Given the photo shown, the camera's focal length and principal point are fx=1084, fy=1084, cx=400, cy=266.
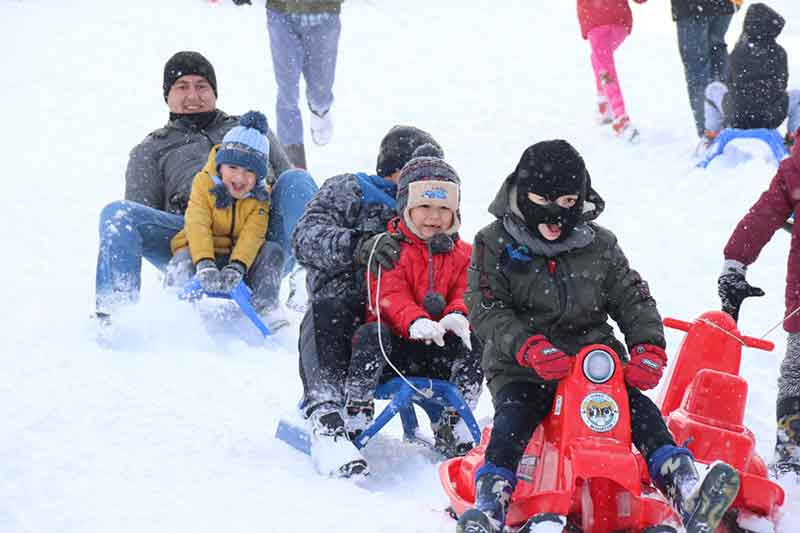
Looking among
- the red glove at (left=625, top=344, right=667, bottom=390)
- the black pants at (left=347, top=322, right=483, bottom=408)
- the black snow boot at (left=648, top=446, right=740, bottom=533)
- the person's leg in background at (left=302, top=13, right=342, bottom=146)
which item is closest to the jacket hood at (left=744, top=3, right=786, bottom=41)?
the person's leg in background at (left=302, top=13, right=342, bottom=146)

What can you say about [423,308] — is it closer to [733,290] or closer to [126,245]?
[733,290]

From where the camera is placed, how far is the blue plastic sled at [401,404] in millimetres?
3619

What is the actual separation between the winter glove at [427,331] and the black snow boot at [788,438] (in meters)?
1.18

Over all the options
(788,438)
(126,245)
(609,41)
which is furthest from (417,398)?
(609,41)

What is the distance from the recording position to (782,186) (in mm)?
3693

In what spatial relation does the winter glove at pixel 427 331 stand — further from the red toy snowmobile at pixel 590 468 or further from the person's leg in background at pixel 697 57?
the person's leg in background at pixel 697 57

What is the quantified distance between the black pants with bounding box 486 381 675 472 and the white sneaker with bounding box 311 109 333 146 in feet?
16.6

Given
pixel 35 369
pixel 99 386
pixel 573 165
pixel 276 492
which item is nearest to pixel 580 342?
pixel 573 165

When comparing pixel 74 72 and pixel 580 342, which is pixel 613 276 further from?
pixel 74 72

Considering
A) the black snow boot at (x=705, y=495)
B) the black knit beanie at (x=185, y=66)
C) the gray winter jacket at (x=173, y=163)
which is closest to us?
the black snow boot at (x=705, y=495)

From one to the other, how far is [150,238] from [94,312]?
1.43 ft

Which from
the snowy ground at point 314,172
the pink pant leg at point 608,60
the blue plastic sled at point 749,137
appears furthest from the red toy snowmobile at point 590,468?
the pink pant leg at point 608,60

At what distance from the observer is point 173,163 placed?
5.52m

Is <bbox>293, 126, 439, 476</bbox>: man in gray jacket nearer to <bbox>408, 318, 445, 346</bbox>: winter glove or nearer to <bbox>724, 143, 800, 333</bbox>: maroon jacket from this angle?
<bbox>408, 318, 445, 346</bbox>: winter glove
